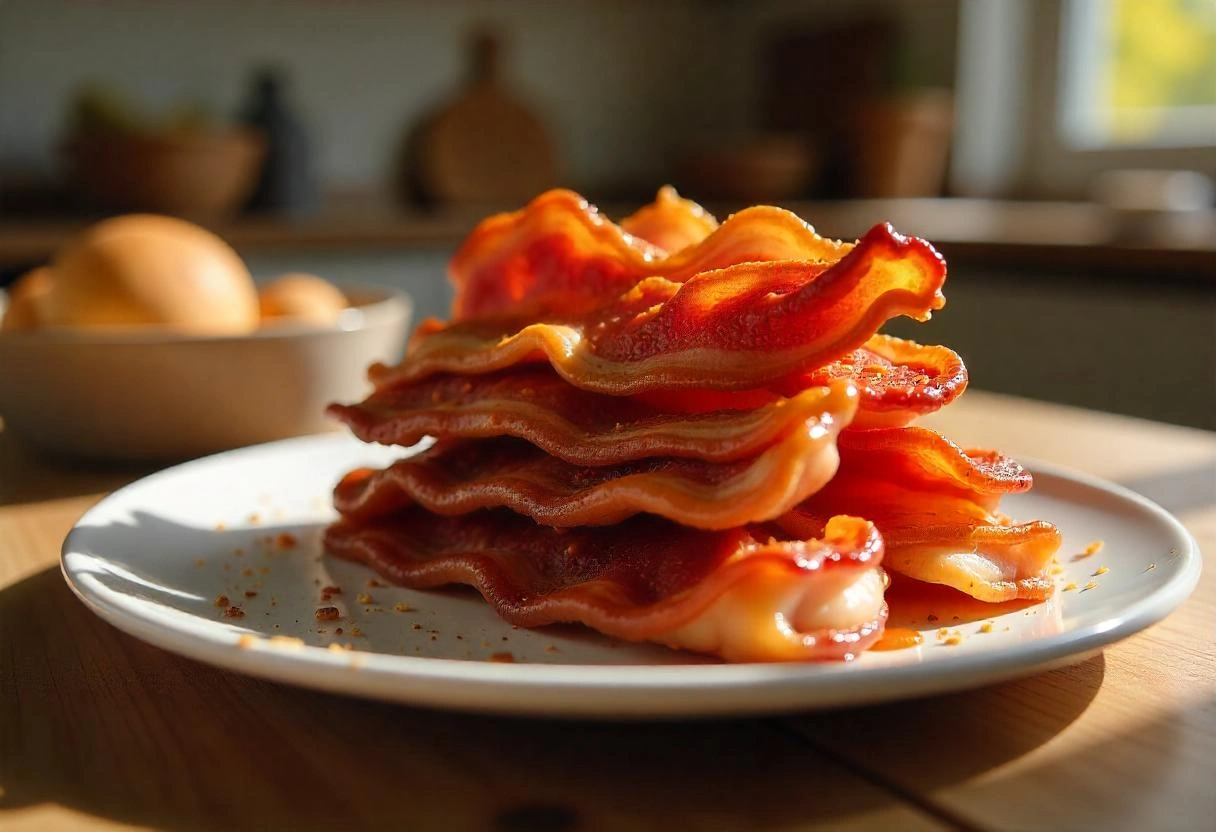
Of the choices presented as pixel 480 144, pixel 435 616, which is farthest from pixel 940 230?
pixel 435 616

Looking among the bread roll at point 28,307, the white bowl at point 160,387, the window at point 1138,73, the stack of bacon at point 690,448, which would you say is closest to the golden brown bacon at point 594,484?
the stack of bacon at point 690,448

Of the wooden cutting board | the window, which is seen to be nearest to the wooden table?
the window

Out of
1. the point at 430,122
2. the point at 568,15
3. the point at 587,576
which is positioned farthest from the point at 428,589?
the point at 568,15

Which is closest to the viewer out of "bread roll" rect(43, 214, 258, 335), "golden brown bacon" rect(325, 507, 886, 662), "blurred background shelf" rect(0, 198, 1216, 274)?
"golden brown bacon" rect(325, 507, 886, 662)

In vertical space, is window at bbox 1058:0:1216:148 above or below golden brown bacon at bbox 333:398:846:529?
above

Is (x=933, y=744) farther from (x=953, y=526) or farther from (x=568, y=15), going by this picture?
(x=568, y=15)

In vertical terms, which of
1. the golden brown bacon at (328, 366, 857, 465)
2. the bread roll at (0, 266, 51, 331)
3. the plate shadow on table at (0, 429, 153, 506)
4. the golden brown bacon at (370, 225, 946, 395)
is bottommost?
the plate shadow on table at (0, 429, 153, 506)

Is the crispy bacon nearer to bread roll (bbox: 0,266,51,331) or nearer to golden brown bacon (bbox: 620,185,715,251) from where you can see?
golden brown bacon (bbox: 620,185,715,251)

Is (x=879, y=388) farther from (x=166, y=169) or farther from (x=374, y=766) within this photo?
(x=166, y=169)
